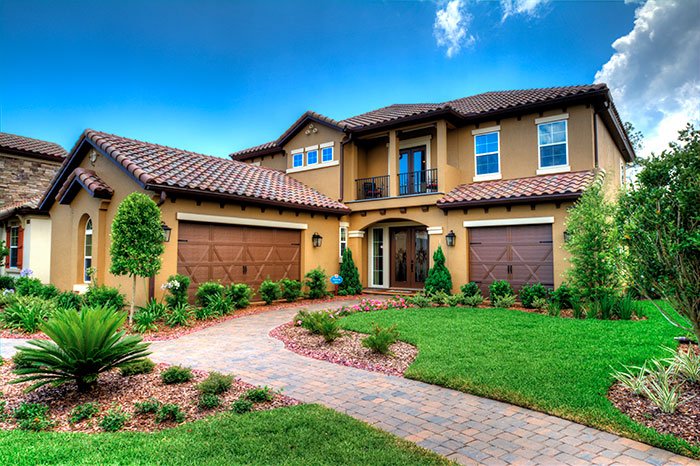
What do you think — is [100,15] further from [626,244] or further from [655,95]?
[655,95]

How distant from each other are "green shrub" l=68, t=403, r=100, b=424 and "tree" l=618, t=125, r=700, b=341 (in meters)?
6.24

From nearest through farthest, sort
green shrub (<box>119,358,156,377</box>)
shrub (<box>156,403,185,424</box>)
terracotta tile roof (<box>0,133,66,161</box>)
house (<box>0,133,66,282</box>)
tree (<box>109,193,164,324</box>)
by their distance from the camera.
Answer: shrub (<box>156,403,185,424</box>), green shrub (<box>119,358,156,377</box>), tree (<box>109,193,164,324</box>), house (<box>0,133,66,282</box>), terracotta tile roof (<box>0,133,66,161</box>)

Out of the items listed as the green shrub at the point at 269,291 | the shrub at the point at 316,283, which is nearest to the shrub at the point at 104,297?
the green shrub at the point at 269,291

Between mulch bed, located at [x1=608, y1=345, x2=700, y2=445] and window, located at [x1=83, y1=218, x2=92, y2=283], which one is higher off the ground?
→ window, located at [x1=83, y1=218, x2=92, y2=283]

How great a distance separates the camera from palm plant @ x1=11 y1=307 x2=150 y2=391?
4.76 meters

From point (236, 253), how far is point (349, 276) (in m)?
4.80

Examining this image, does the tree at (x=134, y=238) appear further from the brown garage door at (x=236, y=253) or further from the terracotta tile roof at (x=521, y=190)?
the terracotta tile roof at (x=521, y=190)

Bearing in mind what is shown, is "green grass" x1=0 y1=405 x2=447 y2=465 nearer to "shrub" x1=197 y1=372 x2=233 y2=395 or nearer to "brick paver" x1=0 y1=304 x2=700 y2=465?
"brick paver" x1=0 y1=304 x2=700 y2=465

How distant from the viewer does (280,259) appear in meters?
14.4

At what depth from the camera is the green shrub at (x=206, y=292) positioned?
11.1 metres

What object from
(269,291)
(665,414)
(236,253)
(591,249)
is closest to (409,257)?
(269,291)

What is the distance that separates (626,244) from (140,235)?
31.2ft

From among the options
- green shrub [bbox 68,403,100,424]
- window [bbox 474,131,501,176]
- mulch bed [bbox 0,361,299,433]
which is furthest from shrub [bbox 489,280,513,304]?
green shrub [bbox 68,403,100,424]

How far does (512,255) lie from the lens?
1350cm
